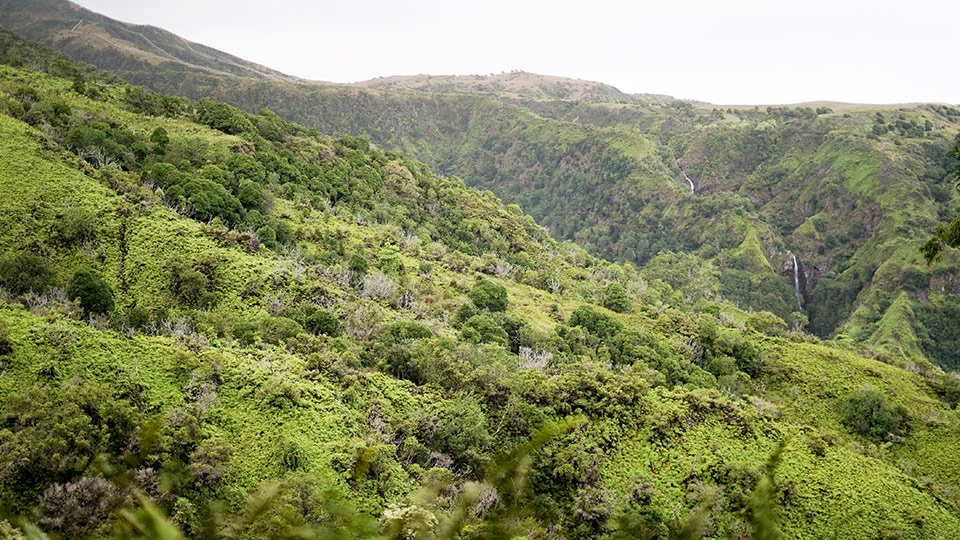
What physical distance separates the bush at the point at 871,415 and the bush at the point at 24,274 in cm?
3277

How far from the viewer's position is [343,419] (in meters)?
16.5

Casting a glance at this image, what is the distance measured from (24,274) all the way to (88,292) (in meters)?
2.12

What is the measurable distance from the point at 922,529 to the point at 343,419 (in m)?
17.7

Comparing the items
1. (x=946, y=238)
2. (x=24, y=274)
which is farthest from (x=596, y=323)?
(x=24, y=274)

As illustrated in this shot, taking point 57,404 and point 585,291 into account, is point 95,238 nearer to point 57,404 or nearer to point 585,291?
point 57,404

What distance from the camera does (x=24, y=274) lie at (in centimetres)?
1938

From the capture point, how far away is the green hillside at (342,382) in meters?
12.2

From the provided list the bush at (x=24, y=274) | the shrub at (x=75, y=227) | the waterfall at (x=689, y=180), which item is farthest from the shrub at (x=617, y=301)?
the waterfall at (x=689, y=180)

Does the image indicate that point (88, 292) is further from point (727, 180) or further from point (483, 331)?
point (727, 180)

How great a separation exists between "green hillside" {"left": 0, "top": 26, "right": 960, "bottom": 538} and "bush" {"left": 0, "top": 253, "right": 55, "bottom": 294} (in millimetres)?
73

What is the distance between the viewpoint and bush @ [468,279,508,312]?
3112 centimetres

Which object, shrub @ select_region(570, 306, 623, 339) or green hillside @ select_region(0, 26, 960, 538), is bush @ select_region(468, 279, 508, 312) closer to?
green hillside @ select_region(0, 26, 960, 538)

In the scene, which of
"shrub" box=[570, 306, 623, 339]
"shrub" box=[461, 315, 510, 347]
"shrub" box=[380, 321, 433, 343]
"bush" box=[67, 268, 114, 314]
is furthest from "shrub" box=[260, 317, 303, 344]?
"shrub" box=[570, 306, 623, 339]

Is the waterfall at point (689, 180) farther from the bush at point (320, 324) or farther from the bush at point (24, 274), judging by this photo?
the bush at point (24, 274)
